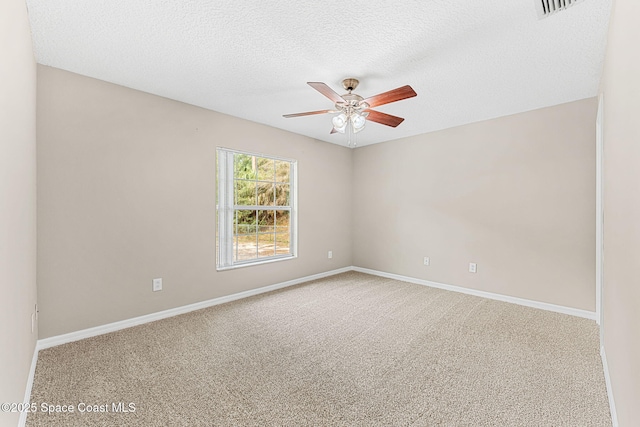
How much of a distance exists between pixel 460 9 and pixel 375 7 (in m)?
0.51

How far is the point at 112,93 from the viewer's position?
2.67m

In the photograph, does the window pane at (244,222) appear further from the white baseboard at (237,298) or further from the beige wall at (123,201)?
the white baseboard at (237,298)

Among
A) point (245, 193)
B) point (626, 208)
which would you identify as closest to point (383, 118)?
point (626, 208)

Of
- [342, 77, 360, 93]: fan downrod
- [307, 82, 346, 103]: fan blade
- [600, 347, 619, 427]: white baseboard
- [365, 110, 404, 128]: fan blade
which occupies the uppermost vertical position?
[342, 77, 360, 93]: fan downrod

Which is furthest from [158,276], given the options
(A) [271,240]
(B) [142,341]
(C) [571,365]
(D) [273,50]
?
(C) [571,365]

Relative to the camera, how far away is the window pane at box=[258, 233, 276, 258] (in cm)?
402

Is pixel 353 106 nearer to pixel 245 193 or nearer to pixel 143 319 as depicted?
pixel 245 193

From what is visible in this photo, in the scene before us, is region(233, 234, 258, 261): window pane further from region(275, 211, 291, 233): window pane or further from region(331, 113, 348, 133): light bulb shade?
region(331, 113, 348, 133): light bulb shade

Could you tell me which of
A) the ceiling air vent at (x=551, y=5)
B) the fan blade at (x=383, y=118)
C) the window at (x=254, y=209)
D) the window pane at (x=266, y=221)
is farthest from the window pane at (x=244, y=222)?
the ceiling air vent at (x=551, y=5)

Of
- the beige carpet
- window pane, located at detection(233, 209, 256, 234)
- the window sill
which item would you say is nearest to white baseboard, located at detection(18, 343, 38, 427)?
the beige carpet

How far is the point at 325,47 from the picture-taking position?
2090 mm

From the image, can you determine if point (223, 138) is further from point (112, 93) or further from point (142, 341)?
point (142, 341)

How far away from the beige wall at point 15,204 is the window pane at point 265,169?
2.34 metres

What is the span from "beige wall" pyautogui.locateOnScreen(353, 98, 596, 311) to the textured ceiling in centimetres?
51
